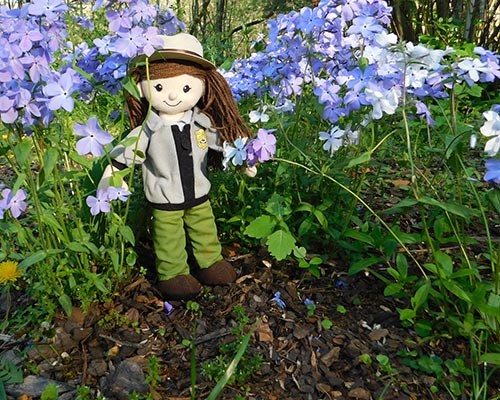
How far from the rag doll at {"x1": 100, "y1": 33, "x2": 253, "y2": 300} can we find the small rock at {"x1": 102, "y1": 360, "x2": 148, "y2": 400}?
34 cm

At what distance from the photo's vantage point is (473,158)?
344 cm

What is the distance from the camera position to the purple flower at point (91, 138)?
157cm

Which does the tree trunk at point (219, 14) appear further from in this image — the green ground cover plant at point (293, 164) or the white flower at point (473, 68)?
the white flower at point (473, 68)

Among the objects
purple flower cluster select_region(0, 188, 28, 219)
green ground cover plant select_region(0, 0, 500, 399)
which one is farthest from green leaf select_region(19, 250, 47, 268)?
purple flower cluster select_region(0, 188, 28, 219)

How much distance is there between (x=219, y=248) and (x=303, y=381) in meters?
0.58

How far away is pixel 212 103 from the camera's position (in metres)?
1.95

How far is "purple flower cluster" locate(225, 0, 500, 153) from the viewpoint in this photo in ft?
5.50

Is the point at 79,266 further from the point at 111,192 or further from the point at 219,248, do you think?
the point at 219,248

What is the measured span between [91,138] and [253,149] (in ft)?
1.58

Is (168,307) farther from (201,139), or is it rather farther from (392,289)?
(392,289)

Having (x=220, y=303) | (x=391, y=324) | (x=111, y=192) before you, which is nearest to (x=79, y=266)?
(x=111, y=192)

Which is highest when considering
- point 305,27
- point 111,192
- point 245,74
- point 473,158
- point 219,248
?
point 305,27

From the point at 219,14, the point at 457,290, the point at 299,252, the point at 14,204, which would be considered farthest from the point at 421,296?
the point at 219,14

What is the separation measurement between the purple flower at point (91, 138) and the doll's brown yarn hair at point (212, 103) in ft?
0.95
